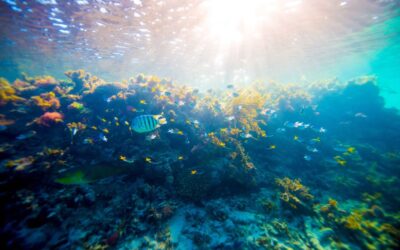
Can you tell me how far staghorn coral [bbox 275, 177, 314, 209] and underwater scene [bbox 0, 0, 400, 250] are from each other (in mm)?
53

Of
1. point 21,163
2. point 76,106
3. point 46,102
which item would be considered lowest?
point 21,163

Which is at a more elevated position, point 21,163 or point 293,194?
point 21,163

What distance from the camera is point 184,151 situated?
814 centimetres

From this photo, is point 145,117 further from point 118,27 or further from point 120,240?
point 118,27

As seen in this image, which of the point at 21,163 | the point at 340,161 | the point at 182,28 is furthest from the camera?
the point at 182,28

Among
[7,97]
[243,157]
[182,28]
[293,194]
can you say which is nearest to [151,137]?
[243,157]

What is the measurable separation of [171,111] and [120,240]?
5.99 m

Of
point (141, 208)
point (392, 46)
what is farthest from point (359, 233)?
point (392, 46)

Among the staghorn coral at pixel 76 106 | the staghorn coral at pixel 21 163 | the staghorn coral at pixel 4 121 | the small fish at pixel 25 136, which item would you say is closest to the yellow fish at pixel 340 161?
the staghorn coral at pixel 21 163

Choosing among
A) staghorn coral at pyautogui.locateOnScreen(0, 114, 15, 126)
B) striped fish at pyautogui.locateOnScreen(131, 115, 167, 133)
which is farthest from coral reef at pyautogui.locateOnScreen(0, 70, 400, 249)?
striped fish at pyautogui.locateOnScreen(131, 115, 167, 133)

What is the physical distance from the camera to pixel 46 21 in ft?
44.9

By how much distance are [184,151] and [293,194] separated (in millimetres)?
5080

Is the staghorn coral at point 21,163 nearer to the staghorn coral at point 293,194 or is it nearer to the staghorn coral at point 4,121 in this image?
the staghorn coral at point 4,121

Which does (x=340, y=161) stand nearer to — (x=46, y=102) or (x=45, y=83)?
(x=46, y=102)
